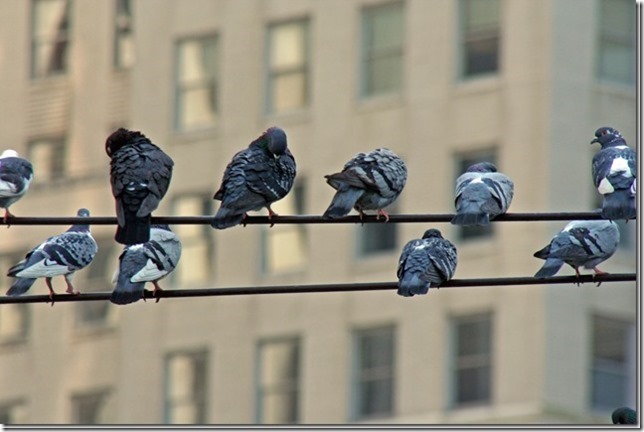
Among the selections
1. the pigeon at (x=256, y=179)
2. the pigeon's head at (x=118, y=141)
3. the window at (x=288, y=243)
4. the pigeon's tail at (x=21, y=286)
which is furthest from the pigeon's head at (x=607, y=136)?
the window at (x=288, y=243)

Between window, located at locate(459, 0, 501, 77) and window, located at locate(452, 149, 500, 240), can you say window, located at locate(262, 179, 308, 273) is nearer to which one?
window, located at locate(452, 149, 500, 240)

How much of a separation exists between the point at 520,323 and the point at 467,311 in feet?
3.68

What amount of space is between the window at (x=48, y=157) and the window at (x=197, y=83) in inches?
145

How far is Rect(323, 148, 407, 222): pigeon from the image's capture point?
25.7m

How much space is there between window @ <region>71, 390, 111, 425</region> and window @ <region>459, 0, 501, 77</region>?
1114 centimetres

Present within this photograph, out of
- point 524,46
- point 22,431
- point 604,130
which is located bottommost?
point 22,431

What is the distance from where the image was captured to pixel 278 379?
57.8 meters

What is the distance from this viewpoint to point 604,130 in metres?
28.4

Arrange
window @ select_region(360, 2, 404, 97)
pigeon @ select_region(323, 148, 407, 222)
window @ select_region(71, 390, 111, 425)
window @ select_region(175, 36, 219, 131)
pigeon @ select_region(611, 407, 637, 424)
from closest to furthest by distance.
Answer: pigeon @ select_region(611, 407, 637, 424) → pigeon @ select_region(323, 148, 407, 222) → window @ select_region(360, 2, 404, 97) → window @ select_region(175, 36, 219, 131) → window @ select_region(71, 390, 111, 425)

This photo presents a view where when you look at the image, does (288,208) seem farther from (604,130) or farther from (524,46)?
(604,130)

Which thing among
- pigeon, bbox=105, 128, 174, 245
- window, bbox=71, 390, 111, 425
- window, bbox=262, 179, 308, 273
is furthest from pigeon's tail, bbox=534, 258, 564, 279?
window, bbox=71, 390, 111, 425

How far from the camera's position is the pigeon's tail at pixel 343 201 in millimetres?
Answer: 25422

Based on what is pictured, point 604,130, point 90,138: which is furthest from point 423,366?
point 604,130

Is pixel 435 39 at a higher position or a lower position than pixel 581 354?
higher
